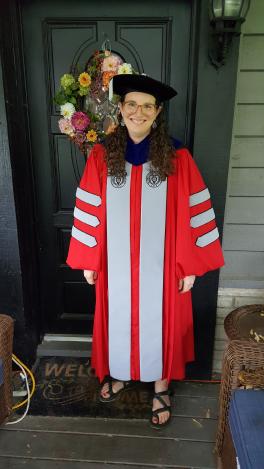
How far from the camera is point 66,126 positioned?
2.13 m

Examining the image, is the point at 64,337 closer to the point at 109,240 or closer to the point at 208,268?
the point at 109,240

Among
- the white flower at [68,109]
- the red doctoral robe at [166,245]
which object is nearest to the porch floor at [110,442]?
the red doctoral robe at [166,245]

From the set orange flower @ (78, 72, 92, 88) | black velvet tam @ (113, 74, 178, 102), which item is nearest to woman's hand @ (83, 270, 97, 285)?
black velvet tam @ (113, 74, 178, 102)

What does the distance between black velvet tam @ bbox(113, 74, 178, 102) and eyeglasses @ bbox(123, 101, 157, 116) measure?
0.05 m

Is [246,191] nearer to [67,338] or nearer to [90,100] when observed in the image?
[90,100]

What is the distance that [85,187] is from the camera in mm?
1912

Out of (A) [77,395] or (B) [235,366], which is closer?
(B) [235,366]

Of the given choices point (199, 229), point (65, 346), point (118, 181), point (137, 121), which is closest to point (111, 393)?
point (65, 346)

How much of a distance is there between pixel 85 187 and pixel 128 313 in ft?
2.43

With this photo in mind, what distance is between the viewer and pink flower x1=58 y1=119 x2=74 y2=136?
6.97 feet

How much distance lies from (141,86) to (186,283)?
1023 millimetres

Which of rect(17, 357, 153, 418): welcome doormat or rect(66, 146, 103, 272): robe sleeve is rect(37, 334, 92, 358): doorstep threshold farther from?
rect(66, 146, 103, 272): robe sleeve

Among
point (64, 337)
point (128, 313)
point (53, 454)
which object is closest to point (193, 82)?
point (128, 313)

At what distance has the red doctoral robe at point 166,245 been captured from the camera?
71.9 inches
